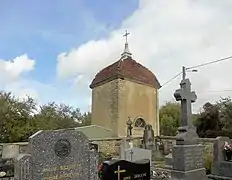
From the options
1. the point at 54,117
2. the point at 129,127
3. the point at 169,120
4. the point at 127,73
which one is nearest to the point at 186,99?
the point at 129,127

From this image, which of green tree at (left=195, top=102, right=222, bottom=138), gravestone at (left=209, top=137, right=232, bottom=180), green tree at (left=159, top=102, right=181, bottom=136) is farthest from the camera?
green tree at (left=159, top=102, right=181, bottom=136)

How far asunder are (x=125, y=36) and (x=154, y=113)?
804 centimetres

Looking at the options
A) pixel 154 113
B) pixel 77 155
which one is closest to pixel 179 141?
pixel 77 155

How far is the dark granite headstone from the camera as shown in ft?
25.3

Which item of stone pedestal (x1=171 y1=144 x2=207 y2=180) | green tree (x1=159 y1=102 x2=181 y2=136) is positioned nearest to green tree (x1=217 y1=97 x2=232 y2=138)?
green tree (x1=159 y1=102 x2=181 y2=136)

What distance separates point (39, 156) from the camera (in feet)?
21.1

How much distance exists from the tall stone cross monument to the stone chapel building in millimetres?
13933

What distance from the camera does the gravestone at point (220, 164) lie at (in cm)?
1035

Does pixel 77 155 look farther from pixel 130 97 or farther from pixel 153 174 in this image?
pixel 130 97

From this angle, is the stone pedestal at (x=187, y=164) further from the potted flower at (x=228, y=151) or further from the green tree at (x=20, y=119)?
the green tree at (x=20, y=119)

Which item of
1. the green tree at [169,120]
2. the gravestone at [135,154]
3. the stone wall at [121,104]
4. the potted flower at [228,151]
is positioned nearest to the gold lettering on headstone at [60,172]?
the gravestone at [135,154]

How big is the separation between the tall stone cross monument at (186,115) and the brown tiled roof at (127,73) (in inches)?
571

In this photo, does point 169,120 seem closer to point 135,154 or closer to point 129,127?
point 129,127

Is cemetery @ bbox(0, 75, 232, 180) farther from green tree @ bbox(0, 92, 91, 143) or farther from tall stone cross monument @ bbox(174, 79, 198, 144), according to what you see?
green tree @ bbox(0, 92, 91, 143)
